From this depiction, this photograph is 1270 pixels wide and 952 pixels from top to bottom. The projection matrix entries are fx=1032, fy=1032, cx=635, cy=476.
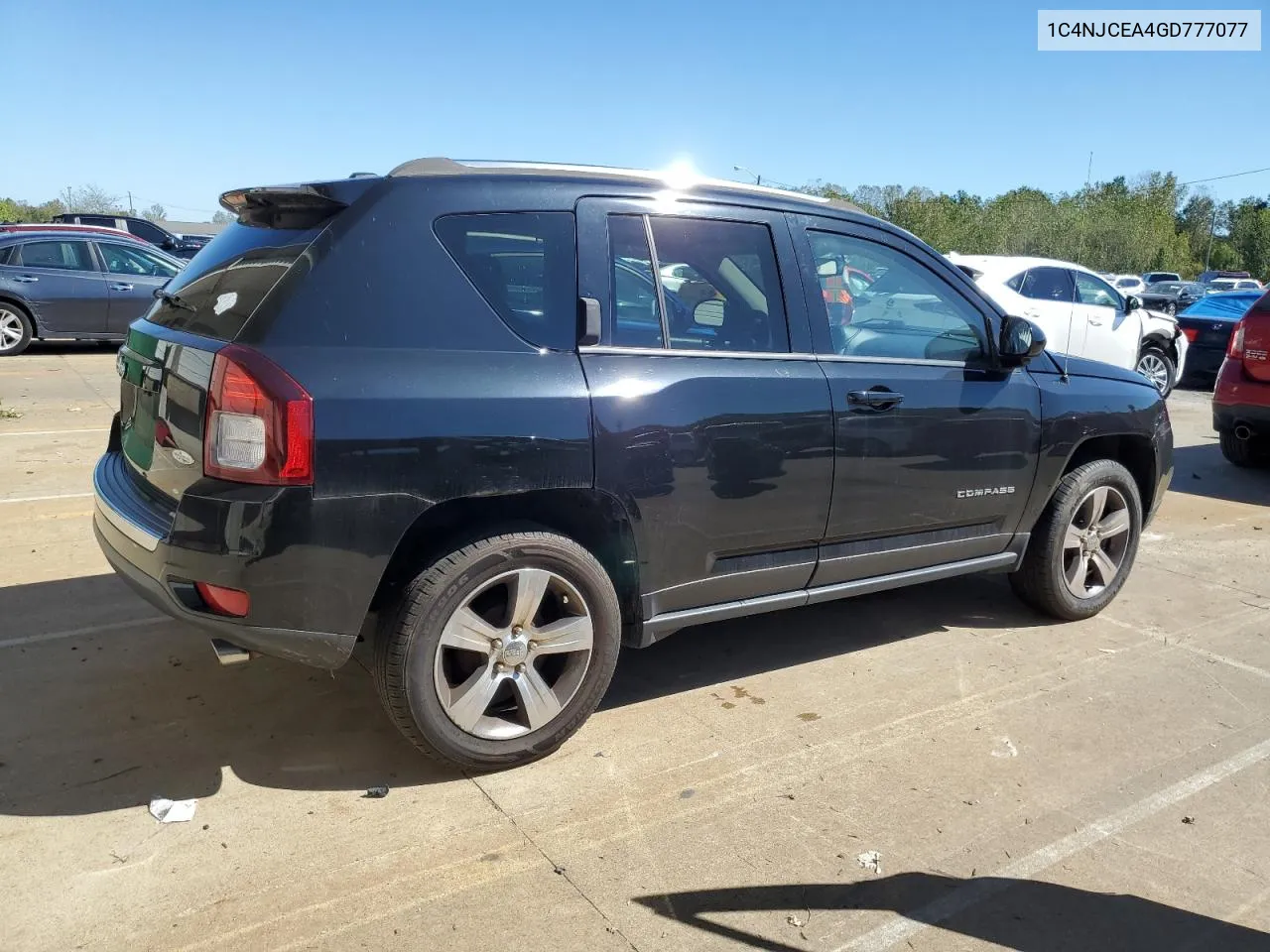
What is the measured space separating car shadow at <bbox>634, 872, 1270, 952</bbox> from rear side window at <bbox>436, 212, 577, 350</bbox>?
1739 millimetres

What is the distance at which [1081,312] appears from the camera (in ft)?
40.3

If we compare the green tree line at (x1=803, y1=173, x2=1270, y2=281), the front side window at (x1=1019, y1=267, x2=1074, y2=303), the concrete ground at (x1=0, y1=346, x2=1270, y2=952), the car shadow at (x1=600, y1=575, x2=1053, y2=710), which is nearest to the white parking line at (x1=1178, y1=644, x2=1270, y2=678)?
the concrete ground at (x1=0, y1=346, x2=1270, y2=952)

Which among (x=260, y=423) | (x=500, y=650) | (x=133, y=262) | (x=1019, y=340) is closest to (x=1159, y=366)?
(x=1019, y=340)

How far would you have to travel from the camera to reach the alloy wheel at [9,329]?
13125 mm

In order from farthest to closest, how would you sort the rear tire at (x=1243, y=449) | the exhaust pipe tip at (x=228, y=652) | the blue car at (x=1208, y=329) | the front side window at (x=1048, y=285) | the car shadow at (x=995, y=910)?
the blue car at (x=1208, y=329) < the front side window at (x=1048, y=285) < the rear tire at (x=1243, y=449) < the exhaust pipe tip at (x=228, y=652) < the car shadow at (x=995, y=910)

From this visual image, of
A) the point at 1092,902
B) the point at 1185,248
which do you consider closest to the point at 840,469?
the point at 1092,902

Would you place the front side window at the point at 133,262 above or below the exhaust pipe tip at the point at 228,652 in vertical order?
above

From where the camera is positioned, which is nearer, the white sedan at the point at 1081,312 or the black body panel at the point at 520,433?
the black body panel at the point at 520,433

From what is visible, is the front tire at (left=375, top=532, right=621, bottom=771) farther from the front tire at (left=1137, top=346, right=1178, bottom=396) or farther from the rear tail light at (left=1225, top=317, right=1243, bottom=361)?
the front tire at (left=1137, top=346, right=1178, bottom=396)

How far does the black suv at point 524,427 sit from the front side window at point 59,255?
11510mm

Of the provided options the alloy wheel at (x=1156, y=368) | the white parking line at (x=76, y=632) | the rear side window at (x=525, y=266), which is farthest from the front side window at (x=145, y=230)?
the rear side window at (x=525, y=266)

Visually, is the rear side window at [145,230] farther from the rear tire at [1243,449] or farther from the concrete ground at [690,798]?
the rear tire at [1243,449]

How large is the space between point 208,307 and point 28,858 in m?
1.67

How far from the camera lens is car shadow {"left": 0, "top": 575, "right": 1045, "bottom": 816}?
327 cm
